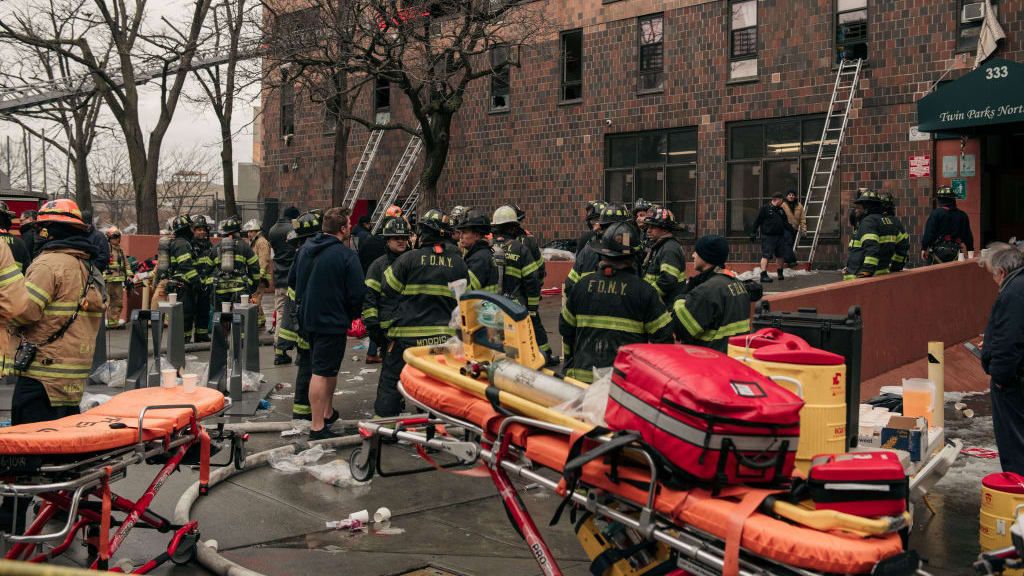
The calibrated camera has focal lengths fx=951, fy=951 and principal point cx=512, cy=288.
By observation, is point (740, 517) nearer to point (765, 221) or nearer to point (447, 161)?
point (765, 221)

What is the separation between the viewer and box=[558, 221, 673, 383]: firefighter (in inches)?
253

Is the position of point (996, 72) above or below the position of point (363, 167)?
above

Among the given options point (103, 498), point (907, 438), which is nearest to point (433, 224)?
point (103, 498)

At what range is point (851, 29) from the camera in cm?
2039

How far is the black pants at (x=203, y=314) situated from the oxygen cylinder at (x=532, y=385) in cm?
1189

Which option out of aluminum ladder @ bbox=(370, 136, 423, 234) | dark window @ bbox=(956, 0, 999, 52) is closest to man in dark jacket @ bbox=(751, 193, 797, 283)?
dark window @ bbox=(956, 0, 999, 52)

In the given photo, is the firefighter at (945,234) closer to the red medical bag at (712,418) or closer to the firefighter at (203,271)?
the firefighter at (203,271)

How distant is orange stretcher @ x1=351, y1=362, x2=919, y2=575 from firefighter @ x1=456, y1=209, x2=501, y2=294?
4327mm

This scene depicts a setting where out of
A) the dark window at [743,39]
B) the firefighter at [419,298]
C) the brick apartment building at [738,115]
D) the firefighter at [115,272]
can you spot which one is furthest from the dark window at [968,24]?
the firefighter at [115,272]

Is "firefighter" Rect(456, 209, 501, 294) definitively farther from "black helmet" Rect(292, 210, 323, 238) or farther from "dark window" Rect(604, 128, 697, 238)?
"dark window" Rect(604, 128, 697, 238)

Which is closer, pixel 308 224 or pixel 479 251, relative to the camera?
pixel 479 251

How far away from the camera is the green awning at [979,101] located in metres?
16.0

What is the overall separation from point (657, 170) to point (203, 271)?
12.4 metres

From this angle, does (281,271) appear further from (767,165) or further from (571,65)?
(571,65)
